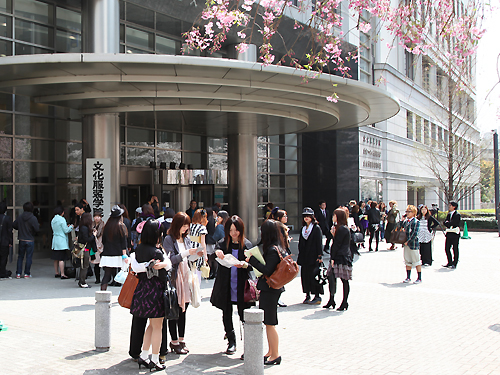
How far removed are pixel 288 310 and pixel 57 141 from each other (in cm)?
1168

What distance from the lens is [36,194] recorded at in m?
16.6

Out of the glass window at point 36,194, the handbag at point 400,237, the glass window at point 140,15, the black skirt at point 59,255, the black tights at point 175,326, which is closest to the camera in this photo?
the black tights at point 175,326

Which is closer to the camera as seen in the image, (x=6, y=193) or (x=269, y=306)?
(x=269, y=306)

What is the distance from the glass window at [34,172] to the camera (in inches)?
640

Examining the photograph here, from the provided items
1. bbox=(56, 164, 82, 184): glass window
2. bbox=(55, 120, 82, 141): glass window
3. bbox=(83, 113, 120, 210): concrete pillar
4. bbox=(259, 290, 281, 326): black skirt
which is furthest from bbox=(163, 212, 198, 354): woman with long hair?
bbox=(55, 120, 82, 141): glass window

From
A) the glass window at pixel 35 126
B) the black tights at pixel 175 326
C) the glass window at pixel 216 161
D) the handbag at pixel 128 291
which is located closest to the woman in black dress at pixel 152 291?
the handbag at pixel 128 291

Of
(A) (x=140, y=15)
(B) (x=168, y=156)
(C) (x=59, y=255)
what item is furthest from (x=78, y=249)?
(A) (x=140, y=15)

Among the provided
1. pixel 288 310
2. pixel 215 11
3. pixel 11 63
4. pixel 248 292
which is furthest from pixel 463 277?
pixel 11 63

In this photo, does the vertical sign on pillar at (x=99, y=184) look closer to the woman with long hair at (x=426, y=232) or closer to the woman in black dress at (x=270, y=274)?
the woman with long hair at (x=426, y=232)

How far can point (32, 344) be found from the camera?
660 cm

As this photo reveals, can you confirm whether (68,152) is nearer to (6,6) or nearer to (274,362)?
(6,6)

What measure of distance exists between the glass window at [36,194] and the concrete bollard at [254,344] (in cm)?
1301

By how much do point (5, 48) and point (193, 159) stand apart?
878 cm

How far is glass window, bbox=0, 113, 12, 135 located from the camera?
1588 centimetres
